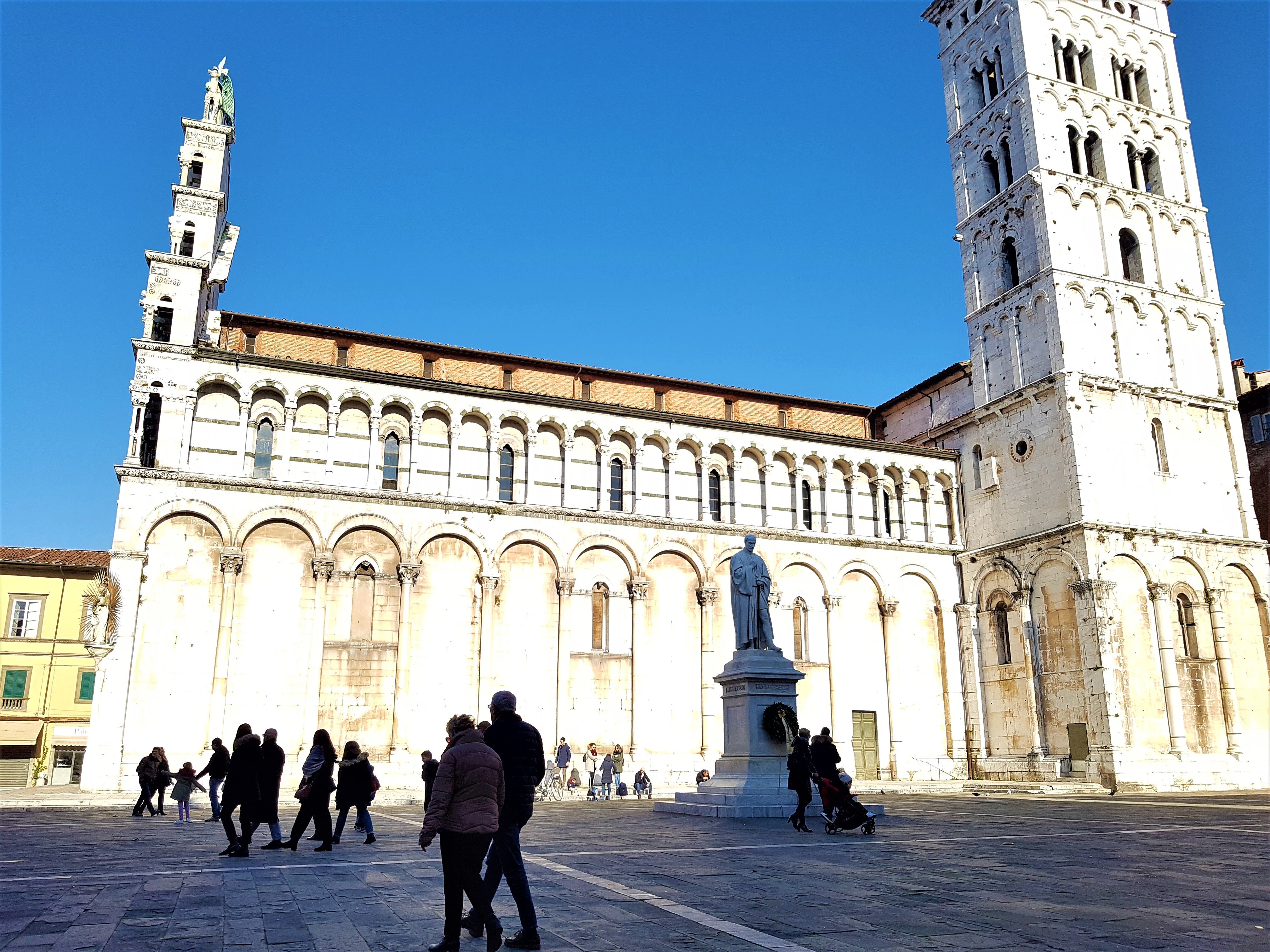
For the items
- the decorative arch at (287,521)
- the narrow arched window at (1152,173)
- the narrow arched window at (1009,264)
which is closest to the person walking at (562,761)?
→ the decorative arch at (287,521)

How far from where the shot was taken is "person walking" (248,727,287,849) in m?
12.3

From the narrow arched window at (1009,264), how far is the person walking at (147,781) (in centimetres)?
3425

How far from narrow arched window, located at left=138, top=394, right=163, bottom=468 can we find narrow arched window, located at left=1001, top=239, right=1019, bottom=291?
105ft

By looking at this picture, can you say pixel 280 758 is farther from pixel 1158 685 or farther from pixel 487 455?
pixel 1158 685

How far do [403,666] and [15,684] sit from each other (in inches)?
950

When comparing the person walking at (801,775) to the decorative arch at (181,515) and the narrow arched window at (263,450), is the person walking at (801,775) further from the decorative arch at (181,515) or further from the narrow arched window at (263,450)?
the narrow arched window at (263,450)

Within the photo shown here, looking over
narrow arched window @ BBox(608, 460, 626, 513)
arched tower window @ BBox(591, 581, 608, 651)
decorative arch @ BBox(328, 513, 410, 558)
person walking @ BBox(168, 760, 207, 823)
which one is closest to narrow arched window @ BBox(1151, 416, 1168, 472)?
narrow arched window @ BBox(608, 460, 626, 513)

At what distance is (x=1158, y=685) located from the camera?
104 feet

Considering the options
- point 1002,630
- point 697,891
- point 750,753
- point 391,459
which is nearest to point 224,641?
point 391,459

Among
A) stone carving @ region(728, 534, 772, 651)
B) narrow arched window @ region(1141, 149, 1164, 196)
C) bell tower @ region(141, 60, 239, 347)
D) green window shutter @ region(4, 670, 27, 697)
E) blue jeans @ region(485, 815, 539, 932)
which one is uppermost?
narrow arched window @ region(1141, 149, 1164, 196)

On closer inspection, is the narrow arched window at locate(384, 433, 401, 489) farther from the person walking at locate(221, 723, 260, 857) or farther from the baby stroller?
the baby stroller

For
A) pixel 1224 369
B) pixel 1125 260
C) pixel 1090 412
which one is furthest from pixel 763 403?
pixel 1224 369

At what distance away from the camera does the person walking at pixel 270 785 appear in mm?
12307

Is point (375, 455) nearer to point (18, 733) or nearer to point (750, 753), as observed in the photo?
point (750, 753)
